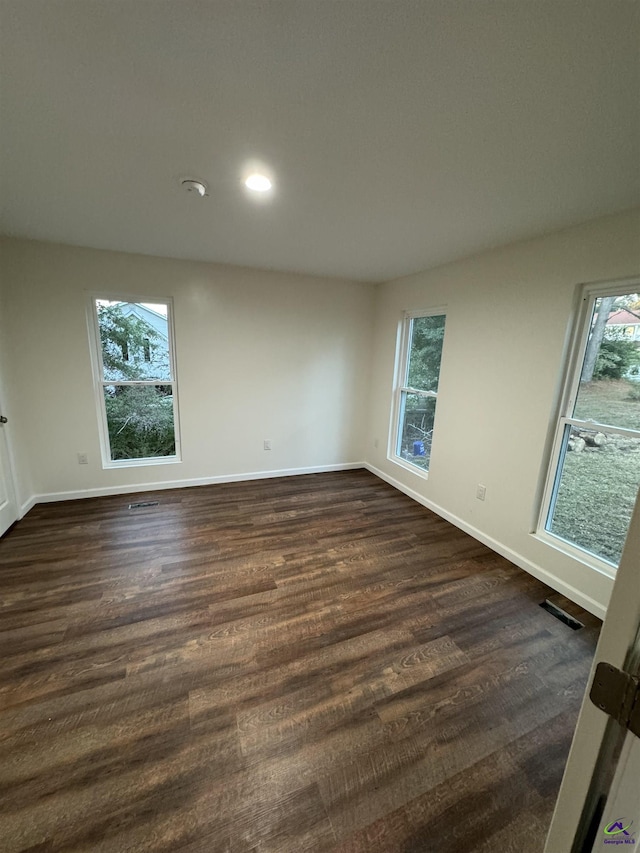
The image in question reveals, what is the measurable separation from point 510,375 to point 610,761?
8.11 ft

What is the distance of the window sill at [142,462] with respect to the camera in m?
3.51

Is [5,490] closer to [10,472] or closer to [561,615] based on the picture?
[10,472]

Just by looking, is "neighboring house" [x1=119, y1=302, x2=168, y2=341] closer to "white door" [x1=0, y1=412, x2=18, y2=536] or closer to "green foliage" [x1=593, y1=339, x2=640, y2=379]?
"white door" [x1=0, y1=412, x2=18, y2=536]

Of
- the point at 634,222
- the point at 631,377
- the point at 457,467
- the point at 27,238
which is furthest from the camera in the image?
the point at 457,467

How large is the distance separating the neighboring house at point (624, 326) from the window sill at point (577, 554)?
1407 mm

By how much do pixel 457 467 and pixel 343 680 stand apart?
2101 millimetres

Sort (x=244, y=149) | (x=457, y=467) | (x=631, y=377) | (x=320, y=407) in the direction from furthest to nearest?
(x=320, y=407), (x=457, y=467), (x=631, y=377), (x=244, y=149)

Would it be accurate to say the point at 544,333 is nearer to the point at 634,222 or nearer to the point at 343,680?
the point at 634,222

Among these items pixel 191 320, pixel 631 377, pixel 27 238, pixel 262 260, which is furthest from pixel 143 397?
pixel 631 377

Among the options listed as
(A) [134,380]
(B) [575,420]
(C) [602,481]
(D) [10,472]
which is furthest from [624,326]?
(D) [10,472]

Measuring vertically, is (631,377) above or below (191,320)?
below

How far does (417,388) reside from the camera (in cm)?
377

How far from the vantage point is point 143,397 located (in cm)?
353

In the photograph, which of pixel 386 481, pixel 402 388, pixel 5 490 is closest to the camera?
pixel 5 490
